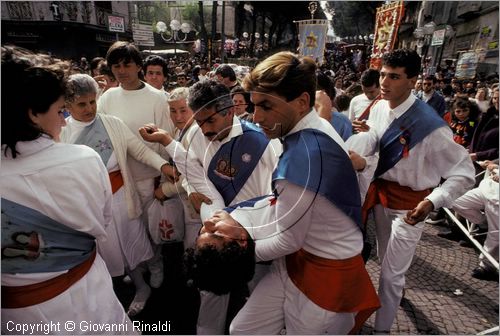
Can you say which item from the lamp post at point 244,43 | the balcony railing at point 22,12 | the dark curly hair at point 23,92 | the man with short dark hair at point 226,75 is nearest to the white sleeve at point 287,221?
the dark curly hair at point 23,92

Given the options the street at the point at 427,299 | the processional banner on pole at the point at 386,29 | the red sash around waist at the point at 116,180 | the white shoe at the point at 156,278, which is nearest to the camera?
the red sash around waist at the point at 116,180

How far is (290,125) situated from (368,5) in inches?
1822

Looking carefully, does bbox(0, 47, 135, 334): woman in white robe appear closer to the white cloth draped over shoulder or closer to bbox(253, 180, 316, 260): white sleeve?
the white cloth draped over shoulder

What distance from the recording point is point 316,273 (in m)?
1.70

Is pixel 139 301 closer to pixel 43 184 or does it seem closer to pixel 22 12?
pixel 43 184

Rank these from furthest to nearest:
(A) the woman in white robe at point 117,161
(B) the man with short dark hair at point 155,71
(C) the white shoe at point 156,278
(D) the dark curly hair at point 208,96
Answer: (B) the man with short dark hair at point 155,71, (C) the white shoe at point 156,278, (A) the woman in white robe at point 117,161, (D) the dark curly hair at point 208,96

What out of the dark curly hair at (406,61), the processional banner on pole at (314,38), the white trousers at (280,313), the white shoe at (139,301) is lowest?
the white shoe at (139,301)

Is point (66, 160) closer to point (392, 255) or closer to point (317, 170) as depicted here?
point (317, 170)

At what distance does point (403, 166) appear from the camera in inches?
104

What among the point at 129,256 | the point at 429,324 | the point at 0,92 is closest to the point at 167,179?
the point at 129,256

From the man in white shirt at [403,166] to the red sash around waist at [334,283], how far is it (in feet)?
2.76

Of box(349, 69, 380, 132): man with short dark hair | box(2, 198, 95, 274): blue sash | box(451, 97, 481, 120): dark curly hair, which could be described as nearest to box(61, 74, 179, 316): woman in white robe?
box(2, 198, 95, 274): blue sash

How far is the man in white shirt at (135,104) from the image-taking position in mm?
3035

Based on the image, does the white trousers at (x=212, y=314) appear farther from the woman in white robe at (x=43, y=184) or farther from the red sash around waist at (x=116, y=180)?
the red sash around waist at (x=116, y=180)
